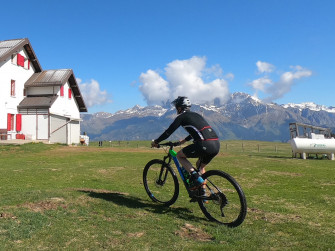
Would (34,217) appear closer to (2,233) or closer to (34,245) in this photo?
(2,233)

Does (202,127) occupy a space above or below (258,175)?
above

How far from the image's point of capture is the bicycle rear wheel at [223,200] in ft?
21.5

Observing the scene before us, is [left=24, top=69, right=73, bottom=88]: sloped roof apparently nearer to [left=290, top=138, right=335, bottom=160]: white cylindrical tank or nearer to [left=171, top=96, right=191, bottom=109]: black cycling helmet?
[left=290, top=138, right=335, bottom=160]: white cylindrical tank

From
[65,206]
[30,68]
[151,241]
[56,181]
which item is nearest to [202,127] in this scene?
[151,241]

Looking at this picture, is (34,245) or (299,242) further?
(299,242)

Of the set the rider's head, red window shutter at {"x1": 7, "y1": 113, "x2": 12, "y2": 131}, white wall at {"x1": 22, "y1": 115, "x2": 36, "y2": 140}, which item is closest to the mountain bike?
the rider's head

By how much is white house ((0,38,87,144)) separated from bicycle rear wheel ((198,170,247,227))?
36.4 metres

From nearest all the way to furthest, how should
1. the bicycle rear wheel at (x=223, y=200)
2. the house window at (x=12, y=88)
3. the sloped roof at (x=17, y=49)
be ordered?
the bicycle rear wheel at (x=223, y=200) < the sloped roof at (x=17, y=49) < the house window at (x=12, y=88)

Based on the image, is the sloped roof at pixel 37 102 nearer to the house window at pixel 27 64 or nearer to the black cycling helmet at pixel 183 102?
the house window at pixel 27 64

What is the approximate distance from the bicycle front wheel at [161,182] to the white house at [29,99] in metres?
34.2

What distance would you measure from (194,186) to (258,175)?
9639 mm

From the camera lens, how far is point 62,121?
4094 centimetres

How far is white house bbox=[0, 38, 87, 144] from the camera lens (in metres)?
37.8

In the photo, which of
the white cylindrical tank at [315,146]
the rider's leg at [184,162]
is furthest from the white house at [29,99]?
the rider's leg at [184,162]
